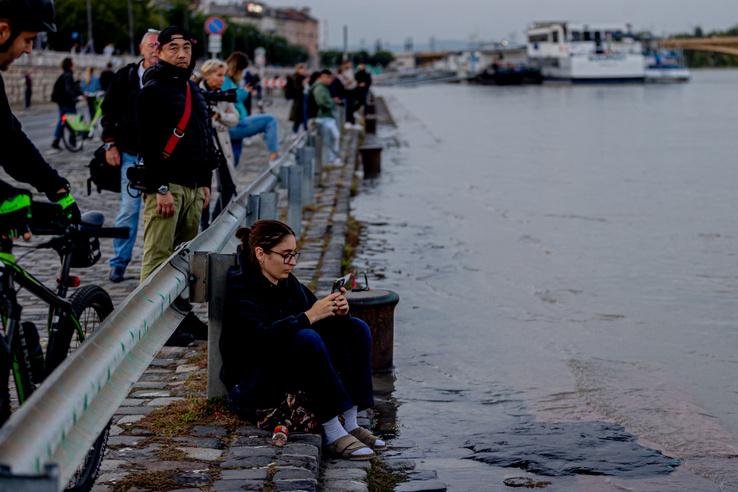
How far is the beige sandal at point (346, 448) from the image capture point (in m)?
4.40

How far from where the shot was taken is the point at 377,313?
5.86 meters

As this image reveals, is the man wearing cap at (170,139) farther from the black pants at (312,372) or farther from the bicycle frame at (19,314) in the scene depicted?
the bicycle frame at (19,314)

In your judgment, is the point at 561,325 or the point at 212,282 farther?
the point at 561,325

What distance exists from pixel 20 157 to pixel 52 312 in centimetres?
57

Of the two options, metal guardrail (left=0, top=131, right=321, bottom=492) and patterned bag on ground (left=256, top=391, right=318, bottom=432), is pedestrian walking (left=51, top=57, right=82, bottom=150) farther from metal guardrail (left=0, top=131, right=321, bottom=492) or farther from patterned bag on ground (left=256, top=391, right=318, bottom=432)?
patterned bag on ground (left=256, top=391, right=318, bottom=432)

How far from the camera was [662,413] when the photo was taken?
569cm

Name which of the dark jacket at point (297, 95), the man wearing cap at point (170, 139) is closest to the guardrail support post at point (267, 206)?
the man wearing cap at point (170, 139)

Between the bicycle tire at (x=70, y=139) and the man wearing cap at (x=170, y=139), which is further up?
the man wearing cap at (x=170, y=139)

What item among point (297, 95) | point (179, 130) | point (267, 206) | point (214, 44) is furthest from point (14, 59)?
point (214, 44)

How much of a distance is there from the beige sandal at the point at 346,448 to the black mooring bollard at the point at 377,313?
1396 millimetres

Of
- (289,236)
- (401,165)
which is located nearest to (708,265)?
(289,236)

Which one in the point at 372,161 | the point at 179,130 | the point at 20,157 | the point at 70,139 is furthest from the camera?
the point at 70,139

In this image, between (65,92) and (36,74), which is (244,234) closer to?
(65,92)

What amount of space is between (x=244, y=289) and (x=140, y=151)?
6.14 feet
